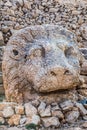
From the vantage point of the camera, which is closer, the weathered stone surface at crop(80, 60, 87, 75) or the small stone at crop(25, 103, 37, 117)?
the small stone at crop(25, 103, 37, 117)

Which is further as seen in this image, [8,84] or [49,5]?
[49,5]

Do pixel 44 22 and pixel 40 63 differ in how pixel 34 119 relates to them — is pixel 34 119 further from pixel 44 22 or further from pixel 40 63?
pixel 44 22

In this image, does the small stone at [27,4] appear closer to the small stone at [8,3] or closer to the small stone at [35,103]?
the small stone at [8,3]

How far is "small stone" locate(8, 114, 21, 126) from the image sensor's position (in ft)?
13.5

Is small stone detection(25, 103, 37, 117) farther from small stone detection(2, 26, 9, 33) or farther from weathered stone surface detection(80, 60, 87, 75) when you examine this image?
small stone detection(2, 26, 9, 33)

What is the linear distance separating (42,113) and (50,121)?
12 centimetres

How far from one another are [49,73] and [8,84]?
2.02 feet

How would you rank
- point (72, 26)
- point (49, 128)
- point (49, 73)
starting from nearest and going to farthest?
point (49, 128) → point (49, 73) → point (72, 26)

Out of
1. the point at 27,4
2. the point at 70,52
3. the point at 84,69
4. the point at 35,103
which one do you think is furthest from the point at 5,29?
the point at 35,103

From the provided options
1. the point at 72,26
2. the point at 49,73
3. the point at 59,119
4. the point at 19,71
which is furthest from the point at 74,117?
the point at 72,26

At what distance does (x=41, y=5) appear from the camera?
460 inches

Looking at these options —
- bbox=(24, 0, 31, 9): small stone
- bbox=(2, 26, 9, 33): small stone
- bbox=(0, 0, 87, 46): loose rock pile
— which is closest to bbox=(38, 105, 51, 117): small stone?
bbox=(2, 26, 9, 33): small stone

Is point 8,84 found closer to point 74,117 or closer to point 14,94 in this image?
point 14,94

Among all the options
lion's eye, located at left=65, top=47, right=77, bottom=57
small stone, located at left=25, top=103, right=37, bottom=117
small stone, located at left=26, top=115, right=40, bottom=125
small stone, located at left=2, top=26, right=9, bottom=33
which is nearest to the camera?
small stone, located at left=26, top=115, right=40, bottom=125
